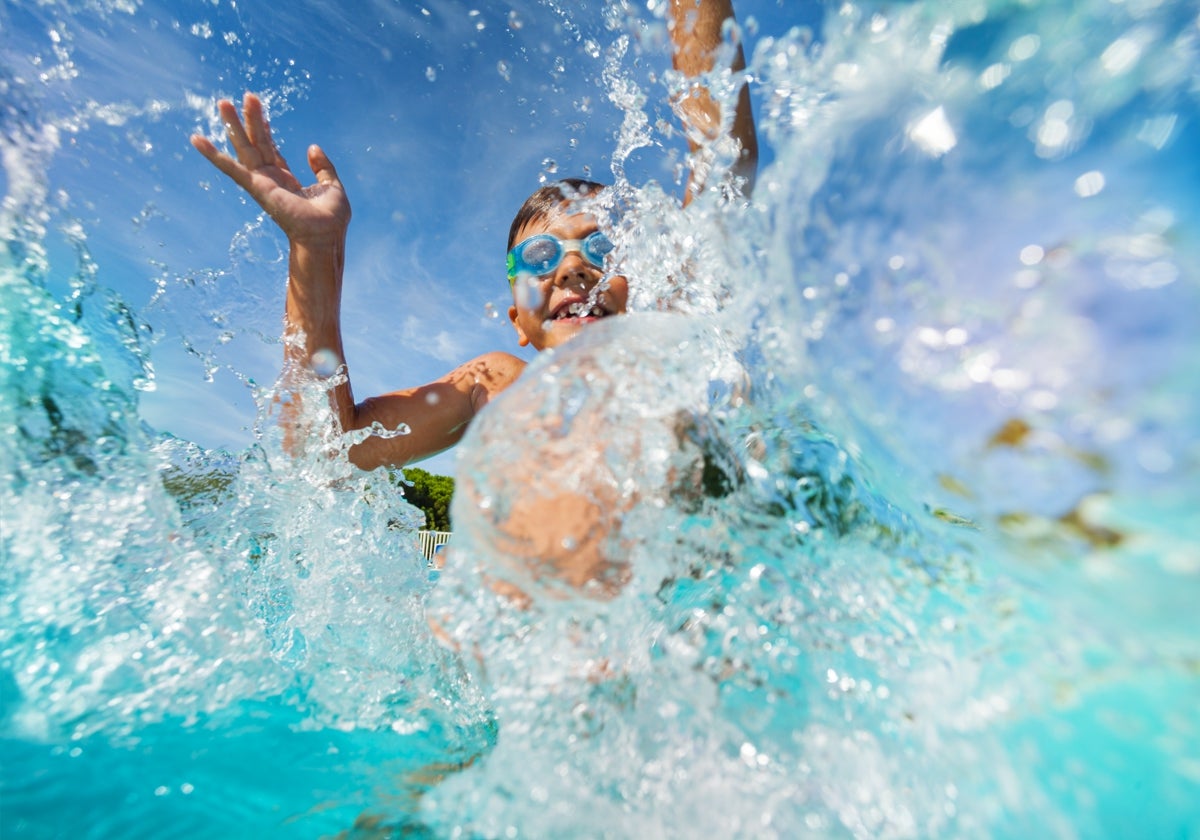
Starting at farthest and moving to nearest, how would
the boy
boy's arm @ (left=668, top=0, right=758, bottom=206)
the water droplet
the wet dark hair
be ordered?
the wet dark hair < the water droplet < the boy < boy's arm @ (left=668, top=0, right=758, bottom=206)

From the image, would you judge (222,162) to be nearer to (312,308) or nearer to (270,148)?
(270,148)

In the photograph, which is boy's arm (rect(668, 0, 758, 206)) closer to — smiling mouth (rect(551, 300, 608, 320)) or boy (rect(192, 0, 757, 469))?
boy (rect(192, 0, 757, 469))

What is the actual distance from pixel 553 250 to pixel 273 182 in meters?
1.26

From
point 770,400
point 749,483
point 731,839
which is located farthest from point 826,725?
point 770,400

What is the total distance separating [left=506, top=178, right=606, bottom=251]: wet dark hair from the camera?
3.43m

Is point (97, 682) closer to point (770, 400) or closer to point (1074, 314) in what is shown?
point (770, 400)

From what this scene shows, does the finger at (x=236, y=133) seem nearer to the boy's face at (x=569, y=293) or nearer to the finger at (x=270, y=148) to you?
the finger at (x=270, y=148)

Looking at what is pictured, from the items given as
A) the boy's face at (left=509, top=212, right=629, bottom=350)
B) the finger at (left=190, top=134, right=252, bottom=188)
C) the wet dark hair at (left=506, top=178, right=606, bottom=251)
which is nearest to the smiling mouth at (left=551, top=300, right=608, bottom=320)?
the boy's face at (left=509, top=212, right=629, bottom=350)

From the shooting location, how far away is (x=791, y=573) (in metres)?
1.59

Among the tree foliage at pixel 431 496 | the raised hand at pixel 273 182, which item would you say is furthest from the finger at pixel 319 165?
the tree foliage at pixel 431 496

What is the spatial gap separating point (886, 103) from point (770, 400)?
0.78m

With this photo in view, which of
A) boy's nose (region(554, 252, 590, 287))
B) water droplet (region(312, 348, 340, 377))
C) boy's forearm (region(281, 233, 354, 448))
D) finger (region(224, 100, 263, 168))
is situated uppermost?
finger (region(224, 100, 263, 168))

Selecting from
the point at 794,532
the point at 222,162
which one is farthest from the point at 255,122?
the point at 794,532

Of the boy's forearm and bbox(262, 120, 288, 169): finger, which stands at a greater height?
bbox(262, 120, 288, 169): finger
